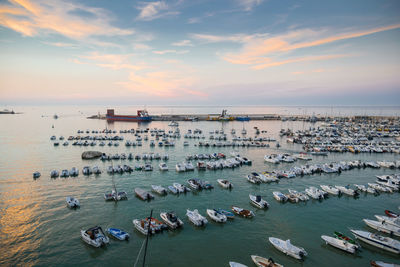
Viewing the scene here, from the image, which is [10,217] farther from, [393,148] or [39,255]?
[393,148]

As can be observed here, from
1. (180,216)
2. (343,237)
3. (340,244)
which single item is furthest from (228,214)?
(343,237)

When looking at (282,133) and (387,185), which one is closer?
(387,185)

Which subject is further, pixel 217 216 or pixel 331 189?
pixel 331 189

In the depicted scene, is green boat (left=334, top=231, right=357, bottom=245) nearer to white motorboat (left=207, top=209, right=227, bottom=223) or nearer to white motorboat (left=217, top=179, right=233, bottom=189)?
white motorboat (left=207, top=209, right=227, bottom=223)

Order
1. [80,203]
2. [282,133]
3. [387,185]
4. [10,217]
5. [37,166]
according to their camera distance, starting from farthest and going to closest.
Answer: [282,133] < [37,166] < [387,185] < [80,203] < [10,217]

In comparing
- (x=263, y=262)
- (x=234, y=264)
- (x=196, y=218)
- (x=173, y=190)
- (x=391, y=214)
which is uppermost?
(x=173, y=190)

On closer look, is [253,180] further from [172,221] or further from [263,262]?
[263,262]

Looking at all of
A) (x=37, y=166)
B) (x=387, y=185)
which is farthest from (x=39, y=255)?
(x=387, y=185)

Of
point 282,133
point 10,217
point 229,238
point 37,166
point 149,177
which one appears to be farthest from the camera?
point 282,133

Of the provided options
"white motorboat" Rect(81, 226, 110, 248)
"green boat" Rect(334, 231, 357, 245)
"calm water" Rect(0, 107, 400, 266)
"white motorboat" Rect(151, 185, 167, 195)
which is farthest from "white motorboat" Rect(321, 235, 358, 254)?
"white motorboat" Rect(81, 226, 110, 248)
